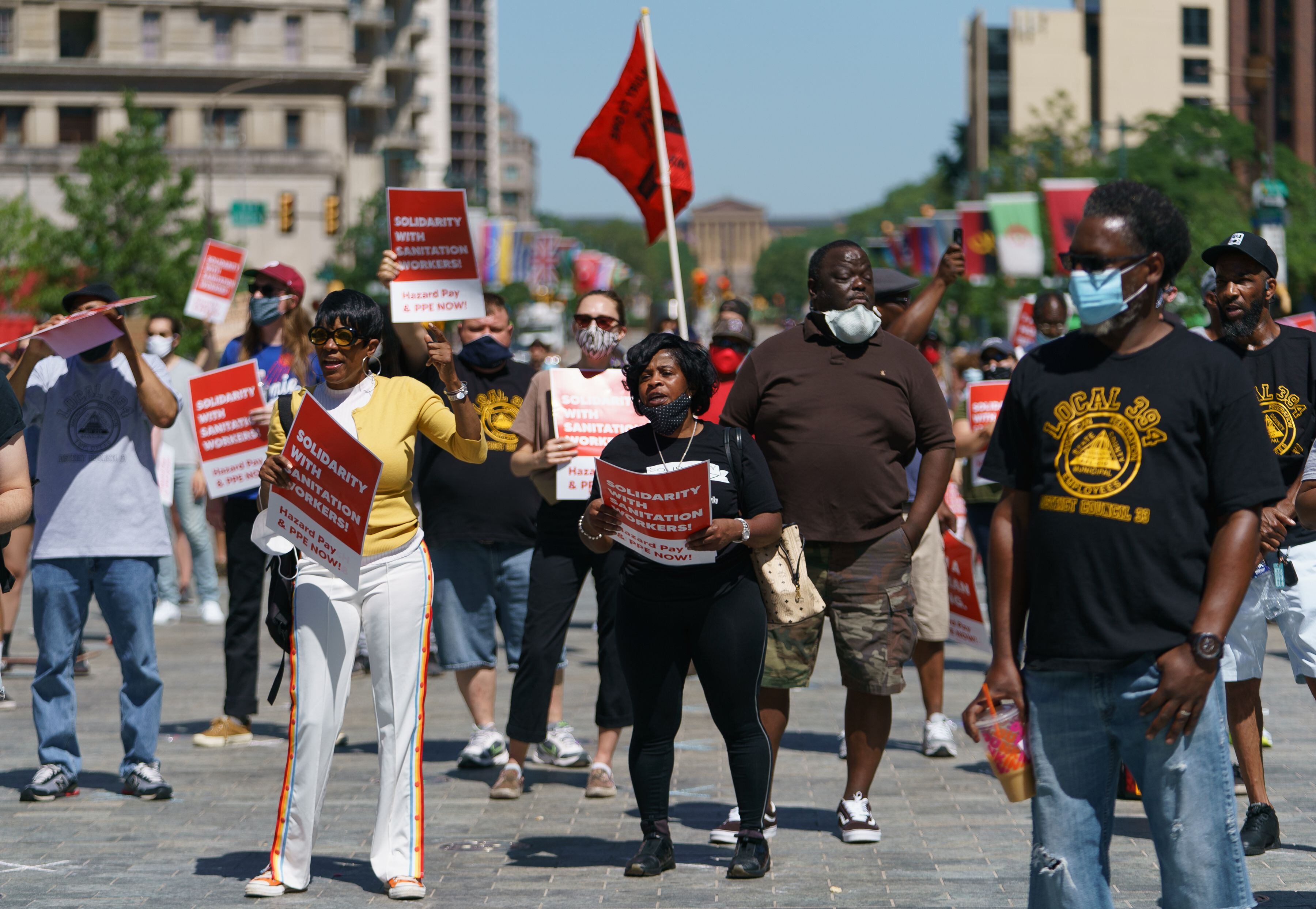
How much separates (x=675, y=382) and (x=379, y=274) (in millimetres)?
2179

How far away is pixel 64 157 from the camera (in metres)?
72.2

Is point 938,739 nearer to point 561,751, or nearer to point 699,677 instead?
point 561,751

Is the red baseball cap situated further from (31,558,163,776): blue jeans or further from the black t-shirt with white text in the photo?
the black t-shirt with white text

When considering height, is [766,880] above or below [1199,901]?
below

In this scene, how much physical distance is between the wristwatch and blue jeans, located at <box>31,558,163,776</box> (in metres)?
4.97

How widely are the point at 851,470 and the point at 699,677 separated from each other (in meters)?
1.01

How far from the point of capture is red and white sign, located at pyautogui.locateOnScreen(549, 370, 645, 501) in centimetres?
748

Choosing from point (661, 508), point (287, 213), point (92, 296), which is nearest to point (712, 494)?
point (661, 508)

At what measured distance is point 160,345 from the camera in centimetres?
1180

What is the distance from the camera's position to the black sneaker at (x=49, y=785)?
7.38 m

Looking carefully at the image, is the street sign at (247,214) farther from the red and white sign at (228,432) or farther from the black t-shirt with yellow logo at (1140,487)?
the black t-shirt with yellow logo at (1140,487)

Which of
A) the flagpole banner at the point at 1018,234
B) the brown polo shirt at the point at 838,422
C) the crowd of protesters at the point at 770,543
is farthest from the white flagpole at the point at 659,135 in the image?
the flagpole banner at the point at 1018,234

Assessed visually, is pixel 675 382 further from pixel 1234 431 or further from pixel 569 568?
pixel 1234 431

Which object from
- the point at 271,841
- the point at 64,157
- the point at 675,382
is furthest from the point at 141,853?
the point at 64,157
